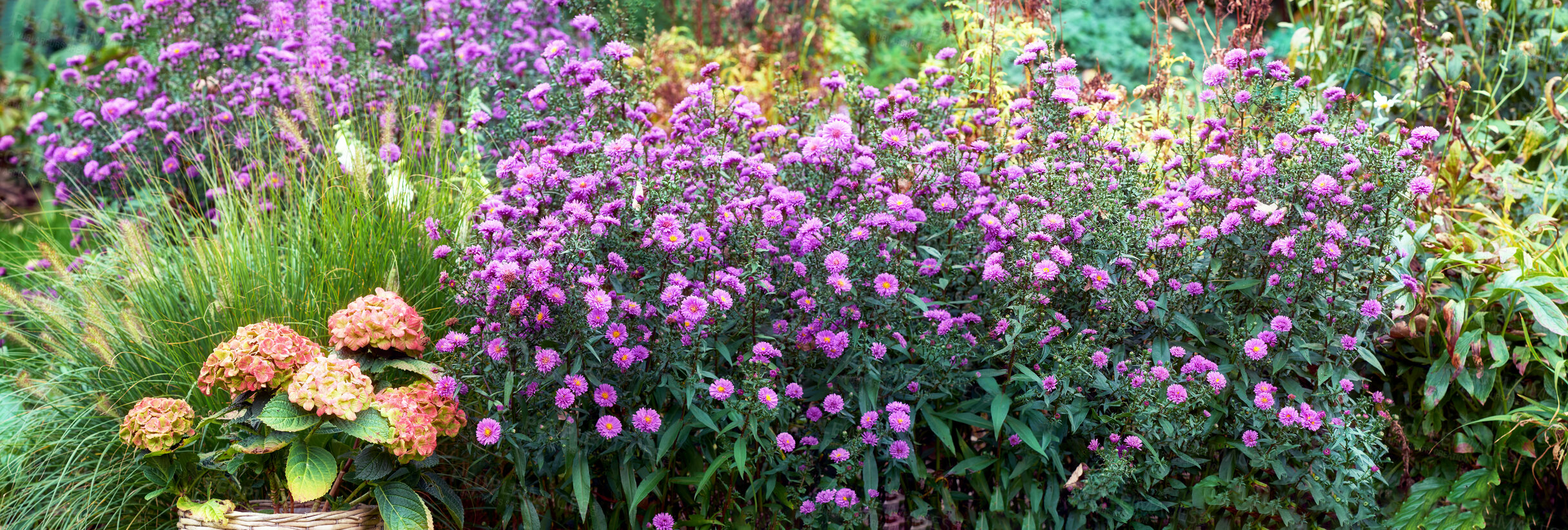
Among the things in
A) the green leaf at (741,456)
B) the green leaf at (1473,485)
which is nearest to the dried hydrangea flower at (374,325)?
the green leaf at (741,456)

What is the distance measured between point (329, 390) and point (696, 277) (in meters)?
0.82

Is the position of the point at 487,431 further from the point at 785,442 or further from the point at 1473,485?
the point at 1473,485

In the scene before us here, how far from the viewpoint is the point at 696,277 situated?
2436mm

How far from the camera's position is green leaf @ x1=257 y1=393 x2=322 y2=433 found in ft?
6.65

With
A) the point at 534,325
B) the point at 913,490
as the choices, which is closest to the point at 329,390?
the point at 534,325

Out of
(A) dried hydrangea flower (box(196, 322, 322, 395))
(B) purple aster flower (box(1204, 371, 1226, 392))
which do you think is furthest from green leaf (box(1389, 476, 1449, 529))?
(A) dried hydrangea flower (box(196, 322, 322, 395))

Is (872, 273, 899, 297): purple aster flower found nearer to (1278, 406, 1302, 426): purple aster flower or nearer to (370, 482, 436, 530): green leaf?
A: (1278, 406, 1302, 426): purple aster flower

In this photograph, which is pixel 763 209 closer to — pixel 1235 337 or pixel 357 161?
pixel 1235 337

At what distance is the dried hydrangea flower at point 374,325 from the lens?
2.25 m

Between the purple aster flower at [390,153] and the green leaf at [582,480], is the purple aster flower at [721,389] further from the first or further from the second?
the purple aster flower at [390,153]

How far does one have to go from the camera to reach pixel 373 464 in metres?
2.19

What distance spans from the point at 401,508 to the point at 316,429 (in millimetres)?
236

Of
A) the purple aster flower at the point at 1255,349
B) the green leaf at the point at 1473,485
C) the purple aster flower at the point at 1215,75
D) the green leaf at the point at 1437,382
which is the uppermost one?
the purple aster flower at the point at 1215,75

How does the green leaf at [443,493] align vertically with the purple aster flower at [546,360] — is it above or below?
below
